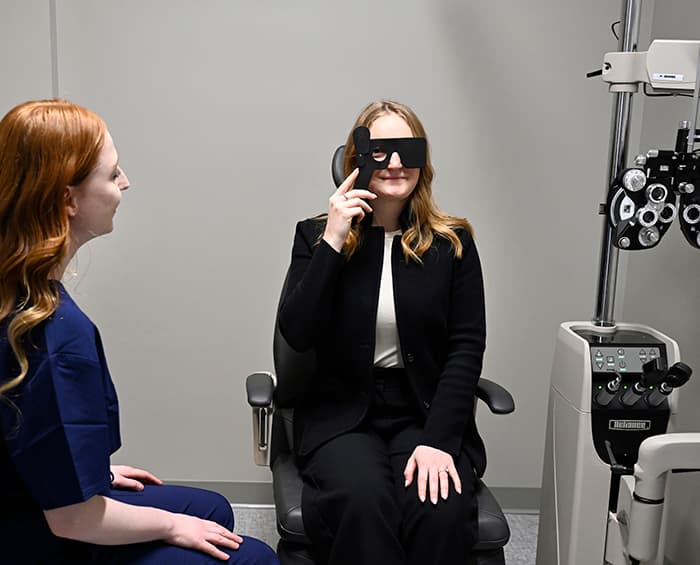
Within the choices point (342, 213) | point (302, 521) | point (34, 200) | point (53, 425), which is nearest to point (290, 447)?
point (302, 521)

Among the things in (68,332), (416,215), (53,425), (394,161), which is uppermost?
(394,161)

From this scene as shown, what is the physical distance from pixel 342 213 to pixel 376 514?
2.25 feet

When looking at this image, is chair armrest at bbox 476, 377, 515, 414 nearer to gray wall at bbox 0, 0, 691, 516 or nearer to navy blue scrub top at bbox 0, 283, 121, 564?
gray wall at bbox 0, 0, 691, 516

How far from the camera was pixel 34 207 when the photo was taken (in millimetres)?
1222

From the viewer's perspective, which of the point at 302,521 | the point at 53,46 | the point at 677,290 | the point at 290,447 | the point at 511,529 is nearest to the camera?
the point at 302,521

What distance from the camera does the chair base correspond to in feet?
5.55

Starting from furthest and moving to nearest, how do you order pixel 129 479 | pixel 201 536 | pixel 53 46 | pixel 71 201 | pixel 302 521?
pixel 53 46
pixel 302 521
pixel 129 479
pixel 201 536
pixel 71 201

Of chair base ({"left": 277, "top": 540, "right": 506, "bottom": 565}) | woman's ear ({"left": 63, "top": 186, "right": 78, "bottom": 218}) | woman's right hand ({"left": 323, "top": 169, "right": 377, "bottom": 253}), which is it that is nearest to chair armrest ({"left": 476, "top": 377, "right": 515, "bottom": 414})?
chair base ({"left": 277, "top": 540, "right": 506, "bottom": 565})

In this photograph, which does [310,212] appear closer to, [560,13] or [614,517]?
[560,13]

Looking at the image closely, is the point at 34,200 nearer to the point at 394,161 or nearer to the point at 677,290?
the point at 394,161

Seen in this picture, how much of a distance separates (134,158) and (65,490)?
4.95 feet

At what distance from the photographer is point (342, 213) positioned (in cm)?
187

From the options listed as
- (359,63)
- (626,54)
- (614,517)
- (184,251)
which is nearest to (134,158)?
(184,251)

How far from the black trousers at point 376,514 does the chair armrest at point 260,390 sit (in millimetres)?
185
